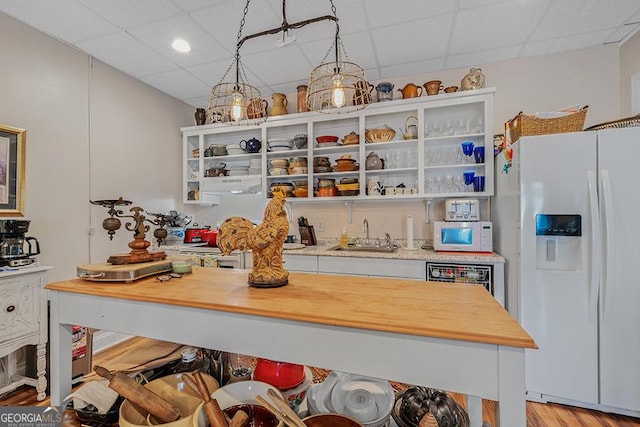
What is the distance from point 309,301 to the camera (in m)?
0.96

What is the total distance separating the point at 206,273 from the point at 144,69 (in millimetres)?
2753

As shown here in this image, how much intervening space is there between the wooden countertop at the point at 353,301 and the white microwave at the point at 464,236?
1720mm

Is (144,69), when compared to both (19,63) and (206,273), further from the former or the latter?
(206,273)

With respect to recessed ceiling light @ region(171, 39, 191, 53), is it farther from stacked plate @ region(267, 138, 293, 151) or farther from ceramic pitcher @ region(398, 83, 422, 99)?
ceramic pitcher @ region(398, 83, 422, 99)

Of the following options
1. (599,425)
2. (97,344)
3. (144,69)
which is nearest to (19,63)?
(144,69)

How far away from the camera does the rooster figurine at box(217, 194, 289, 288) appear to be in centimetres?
111

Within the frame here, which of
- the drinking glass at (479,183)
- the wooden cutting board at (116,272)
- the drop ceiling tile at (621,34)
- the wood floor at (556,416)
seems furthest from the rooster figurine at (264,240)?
the drop ceiling tile at (621,34)

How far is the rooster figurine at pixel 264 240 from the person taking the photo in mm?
1106

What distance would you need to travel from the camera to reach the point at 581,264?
1990 millimetres

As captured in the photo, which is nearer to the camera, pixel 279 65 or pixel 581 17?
pixel 581 17

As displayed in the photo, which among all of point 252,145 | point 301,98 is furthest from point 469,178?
point 252,145

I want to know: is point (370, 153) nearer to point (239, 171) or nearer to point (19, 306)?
point (239, 171)

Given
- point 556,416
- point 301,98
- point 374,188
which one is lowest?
point 556,416

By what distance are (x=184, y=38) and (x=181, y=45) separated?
121mm
